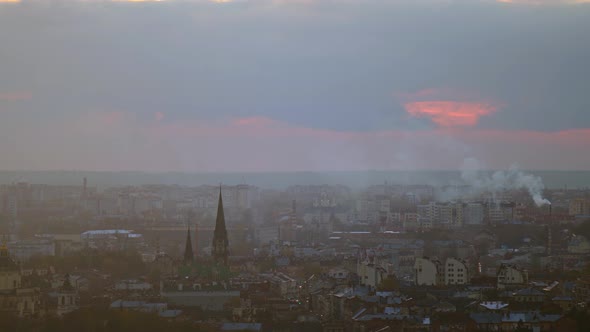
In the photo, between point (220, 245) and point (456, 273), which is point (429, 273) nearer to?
point (456, 273)

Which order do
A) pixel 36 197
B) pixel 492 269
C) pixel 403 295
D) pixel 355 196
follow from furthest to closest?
1. pixel 355 196
2. pixel 36 197
3. pixel 492 269
4. pixel 403 295

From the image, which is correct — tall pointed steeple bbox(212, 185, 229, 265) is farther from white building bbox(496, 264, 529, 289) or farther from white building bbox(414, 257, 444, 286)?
white building bbox(496, 264, 529, 289)

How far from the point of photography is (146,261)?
4938 centimetres

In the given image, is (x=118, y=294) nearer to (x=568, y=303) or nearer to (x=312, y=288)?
(x=312, y=288)

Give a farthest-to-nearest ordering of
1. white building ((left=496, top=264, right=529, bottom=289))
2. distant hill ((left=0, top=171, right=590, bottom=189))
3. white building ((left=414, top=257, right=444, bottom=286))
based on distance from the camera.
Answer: distant hill ((left=0, top=171, right=590, bottom=189)) → white building ((left=414, top=257, right=444, bottom=286)) → white building ((left=496, top=264, right=529, bottom=289))

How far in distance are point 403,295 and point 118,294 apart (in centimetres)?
729

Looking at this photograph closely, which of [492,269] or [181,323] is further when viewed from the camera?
[492,269]

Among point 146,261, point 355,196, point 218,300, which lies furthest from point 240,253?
point 355,196

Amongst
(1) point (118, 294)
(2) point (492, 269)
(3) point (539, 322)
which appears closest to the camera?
(3) point (539, 322)

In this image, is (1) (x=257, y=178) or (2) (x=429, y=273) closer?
(2) (x=429, y=273)

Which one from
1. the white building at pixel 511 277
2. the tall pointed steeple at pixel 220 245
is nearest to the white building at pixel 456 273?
the white building at pixel 511 277

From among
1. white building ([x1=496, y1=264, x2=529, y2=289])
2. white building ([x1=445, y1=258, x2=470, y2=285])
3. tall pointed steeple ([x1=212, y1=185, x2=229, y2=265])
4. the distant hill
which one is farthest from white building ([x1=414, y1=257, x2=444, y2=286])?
the distant hill

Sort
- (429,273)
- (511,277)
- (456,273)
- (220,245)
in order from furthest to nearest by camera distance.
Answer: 1. (220,245)
2. (429,273)
3. (456,273)
4. (511,277)

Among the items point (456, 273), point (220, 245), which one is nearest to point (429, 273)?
point (456, 273)
